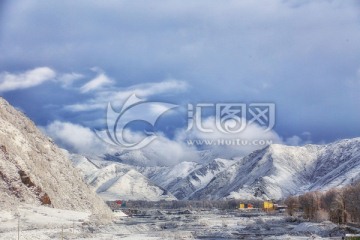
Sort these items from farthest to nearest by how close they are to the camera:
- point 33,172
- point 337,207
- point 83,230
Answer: point 337,207 < point 33,172 < point 83,230

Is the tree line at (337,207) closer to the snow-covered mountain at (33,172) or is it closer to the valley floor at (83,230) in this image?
the valley floor at (83,230)

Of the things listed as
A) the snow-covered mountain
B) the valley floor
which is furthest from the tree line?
the snow-covered mountain

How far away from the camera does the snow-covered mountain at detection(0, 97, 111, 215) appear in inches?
4722

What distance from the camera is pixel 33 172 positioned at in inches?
5020

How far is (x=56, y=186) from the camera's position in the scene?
440 feet

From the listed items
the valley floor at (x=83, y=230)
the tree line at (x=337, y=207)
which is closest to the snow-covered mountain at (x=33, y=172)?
the valley floor at (x=83, y=230)

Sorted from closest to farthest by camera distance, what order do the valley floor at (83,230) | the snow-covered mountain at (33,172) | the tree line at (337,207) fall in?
the valley floor at (83,230) < the snow-covered mountain at (33,172) < the tree line at (337,207)

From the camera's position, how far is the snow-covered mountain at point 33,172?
120m

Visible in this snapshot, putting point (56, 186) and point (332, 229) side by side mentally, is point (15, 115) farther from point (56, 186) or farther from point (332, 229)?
point (332, 229)

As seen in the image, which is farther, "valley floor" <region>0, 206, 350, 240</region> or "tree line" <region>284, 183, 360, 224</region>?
"tree line" <region>284, 183, 360, 224</region>

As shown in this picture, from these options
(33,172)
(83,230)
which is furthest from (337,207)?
Answer: (33,172)

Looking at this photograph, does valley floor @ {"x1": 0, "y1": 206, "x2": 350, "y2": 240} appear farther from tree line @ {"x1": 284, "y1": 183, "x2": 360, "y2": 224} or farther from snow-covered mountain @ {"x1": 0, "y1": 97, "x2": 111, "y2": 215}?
tree line @ {"x1": 284, "y1": 183, "x2": 360, "y2": 224}

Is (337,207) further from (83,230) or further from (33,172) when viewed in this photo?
(33,172)

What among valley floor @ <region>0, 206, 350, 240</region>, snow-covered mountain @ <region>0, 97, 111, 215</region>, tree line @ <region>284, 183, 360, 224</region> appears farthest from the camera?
tree line @ <region>284, 183, 360, 224</region>
